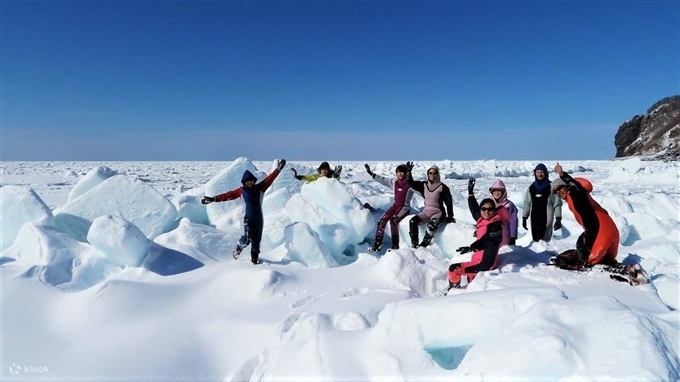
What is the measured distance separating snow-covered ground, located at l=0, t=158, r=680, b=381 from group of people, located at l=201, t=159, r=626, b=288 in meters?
0.21

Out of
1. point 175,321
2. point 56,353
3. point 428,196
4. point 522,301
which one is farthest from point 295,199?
point 522,301

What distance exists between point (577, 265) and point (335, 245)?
2606 mm

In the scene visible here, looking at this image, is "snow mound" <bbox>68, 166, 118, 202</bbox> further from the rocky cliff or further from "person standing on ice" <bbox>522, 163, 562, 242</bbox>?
the rocky cliff

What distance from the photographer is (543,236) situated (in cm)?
493

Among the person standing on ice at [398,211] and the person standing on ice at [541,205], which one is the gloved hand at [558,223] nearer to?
the person standing on ice at [541,205]

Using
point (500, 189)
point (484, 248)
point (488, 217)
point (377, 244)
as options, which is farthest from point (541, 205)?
point (377, 244)

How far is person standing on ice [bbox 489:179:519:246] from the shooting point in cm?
423

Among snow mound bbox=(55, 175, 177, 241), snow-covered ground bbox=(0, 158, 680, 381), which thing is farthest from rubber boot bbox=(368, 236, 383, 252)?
snow mound bbox=(55, 175, 177, 241)

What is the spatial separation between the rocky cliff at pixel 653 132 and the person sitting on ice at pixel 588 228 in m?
→ 40.3

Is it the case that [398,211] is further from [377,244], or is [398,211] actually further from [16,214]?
[16,214]

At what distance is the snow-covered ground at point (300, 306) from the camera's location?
1.91 m

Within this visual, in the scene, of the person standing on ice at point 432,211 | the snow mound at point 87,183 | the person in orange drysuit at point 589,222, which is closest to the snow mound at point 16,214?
the snow mound at point 87,183

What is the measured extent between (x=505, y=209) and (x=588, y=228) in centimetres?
93

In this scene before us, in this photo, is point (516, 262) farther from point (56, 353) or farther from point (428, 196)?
point (56, 353)
